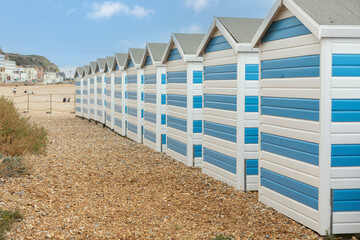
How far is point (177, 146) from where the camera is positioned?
1316cm

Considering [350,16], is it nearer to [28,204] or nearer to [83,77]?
[28,204]

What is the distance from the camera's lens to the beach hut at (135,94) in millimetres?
17344

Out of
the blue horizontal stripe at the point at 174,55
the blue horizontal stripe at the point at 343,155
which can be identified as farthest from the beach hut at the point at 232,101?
the blue horizontal stripe at the point at 343,155

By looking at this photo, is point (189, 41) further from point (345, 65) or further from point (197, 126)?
point (345, 65)

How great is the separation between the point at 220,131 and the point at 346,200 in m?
4.12

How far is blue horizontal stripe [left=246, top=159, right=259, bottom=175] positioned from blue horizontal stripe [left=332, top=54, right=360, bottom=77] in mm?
3411

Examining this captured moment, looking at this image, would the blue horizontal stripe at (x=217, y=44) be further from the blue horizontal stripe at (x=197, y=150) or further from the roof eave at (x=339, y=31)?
the roof eave at (x=339, y=31)

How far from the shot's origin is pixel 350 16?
6477mm

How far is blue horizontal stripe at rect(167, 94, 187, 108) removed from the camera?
41.0 feet

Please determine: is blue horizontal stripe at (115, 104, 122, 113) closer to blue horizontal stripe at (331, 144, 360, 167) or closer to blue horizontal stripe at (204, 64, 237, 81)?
blue horizontal stripe at (204, 64, 237, 81)

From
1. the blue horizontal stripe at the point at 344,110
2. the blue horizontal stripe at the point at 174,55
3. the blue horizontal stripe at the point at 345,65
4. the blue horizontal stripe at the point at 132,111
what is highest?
the blue horizontal stripe at the point at 174,55

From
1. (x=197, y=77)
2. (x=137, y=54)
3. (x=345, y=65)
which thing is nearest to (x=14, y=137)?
(x=197, y=77)

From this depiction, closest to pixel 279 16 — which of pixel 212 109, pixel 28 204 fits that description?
pixel 212 109

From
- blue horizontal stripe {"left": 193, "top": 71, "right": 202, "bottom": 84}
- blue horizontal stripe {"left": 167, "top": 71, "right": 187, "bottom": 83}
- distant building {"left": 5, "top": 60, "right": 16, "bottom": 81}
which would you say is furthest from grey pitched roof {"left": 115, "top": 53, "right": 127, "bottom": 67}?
distant building {"left": 5, "top": 60, "right": 16, "bottom": 81}
